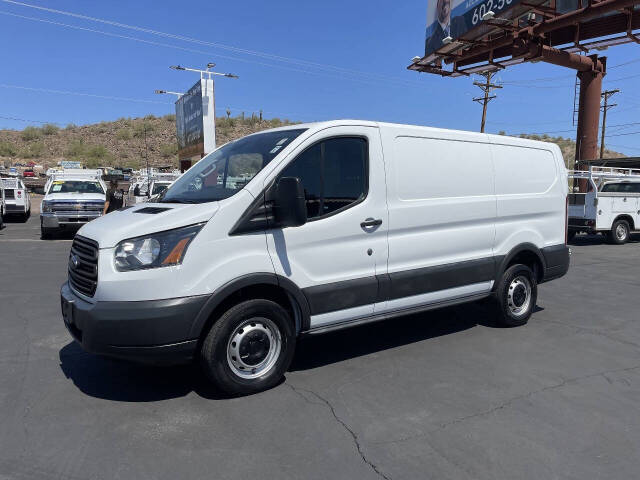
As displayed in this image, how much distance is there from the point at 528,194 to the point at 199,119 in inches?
915

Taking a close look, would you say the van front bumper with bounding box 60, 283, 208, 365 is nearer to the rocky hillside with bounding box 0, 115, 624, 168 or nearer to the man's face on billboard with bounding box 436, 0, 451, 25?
the man's face on billboard with bounding box 436, 0, 451, 25

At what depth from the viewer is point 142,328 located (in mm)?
3445

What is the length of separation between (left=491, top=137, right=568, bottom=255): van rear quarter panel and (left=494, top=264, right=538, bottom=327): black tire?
1.12 ft

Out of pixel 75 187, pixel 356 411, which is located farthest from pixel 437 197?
pixel 75 187

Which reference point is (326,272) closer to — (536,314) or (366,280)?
(366,280)

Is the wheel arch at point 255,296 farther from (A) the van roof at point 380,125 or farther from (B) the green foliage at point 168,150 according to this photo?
(B) the green foliage at point 168,150

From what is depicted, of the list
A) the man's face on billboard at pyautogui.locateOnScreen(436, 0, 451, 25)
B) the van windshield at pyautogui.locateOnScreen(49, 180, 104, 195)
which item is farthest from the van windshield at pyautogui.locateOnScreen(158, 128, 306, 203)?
the man's face on billboard at pyautogui.locateOnScreen(436, 0, 451, 25)

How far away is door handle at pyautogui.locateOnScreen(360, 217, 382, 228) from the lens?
436 centimetres

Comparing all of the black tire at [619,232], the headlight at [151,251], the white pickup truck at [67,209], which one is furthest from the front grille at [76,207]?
the black tire at [619,232]

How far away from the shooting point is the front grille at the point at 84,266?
3.66 meters

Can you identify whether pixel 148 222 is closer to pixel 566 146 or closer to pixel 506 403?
pixel 506 403

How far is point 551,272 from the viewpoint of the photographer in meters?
6.21

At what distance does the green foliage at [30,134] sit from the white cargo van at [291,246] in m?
69.8

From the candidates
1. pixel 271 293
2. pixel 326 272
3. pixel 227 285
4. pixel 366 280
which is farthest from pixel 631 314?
pixel 227 285
